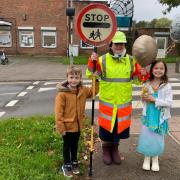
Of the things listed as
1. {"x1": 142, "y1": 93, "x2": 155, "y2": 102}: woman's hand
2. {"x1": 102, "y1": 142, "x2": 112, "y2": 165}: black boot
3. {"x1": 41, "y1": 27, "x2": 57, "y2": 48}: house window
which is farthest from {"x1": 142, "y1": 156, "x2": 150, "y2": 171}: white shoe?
{"x1": 41, "y1": 27, "x2": 57, "y2": 48}: house window

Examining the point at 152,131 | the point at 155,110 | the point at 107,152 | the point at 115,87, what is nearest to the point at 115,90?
the point at 115,87

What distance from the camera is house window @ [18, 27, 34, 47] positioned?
28625 mm

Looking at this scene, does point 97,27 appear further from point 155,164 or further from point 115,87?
point 155,164

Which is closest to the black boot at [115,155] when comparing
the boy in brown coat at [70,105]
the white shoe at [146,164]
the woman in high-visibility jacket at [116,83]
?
the woman in high-visibility jacket at [116,83]

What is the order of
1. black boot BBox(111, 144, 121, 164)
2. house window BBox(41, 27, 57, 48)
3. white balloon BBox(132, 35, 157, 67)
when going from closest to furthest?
white balloon BBox(132, 35, 157, 67)
black boot BBox(111, 144, 121, 164)
house window BBox(41, 27, 57, 48)

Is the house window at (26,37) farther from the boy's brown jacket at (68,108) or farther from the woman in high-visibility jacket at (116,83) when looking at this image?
the boy's brown jacket at (68,108)

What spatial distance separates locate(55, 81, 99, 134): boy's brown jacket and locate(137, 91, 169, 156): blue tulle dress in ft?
2.97

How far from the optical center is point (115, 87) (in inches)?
179

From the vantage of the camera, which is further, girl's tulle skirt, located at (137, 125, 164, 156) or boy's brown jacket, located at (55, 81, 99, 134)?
girl's tulle skirt, located at (137, 125, 164, 156)

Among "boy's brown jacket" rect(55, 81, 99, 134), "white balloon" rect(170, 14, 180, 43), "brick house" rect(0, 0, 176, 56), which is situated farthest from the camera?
"brick house" rect(0, 0, 176, 56)

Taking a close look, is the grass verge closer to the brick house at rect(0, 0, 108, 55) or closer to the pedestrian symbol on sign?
the pedestrian symbol on sign

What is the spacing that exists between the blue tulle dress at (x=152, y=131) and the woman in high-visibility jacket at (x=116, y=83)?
28 cm

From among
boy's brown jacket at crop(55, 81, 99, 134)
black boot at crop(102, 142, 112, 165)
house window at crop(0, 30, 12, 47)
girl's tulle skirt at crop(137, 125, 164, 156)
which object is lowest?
black boot at crop(102, 142, 112, 165)

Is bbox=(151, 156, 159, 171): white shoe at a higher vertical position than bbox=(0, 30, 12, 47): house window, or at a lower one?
lower
